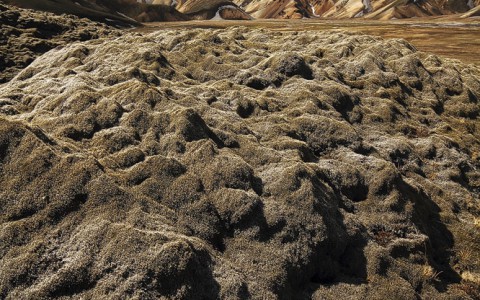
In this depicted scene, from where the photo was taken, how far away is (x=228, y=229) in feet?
47.8

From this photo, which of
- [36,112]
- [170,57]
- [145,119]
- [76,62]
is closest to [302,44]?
[170,57]

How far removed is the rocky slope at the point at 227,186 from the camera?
39.6ft

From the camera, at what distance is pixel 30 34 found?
150 ft

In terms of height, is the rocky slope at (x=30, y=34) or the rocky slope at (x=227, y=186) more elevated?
the rocky slope at (x=30, y=34)

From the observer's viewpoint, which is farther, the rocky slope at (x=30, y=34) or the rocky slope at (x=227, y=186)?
the rocky slope at (x=30, y=34)

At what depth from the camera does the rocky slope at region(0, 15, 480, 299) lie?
12.1 m

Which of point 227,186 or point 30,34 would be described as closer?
point 227,186

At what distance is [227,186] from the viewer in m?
15.9

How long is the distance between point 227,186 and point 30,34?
42.2 meters

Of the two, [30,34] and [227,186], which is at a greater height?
[30,34]

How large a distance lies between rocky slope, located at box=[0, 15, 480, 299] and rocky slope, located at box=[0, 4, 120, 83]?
10.5 metres

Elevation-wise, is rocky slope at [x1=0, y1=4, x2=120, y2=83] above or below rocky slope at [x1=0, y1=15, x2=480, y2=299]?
above

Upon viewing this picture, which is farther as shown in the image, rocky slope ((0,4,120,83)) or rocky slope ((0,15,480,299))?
rocky slope ((0,4,120,83))

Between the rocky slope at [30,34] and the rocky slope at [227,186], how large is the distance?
10.5 meters
